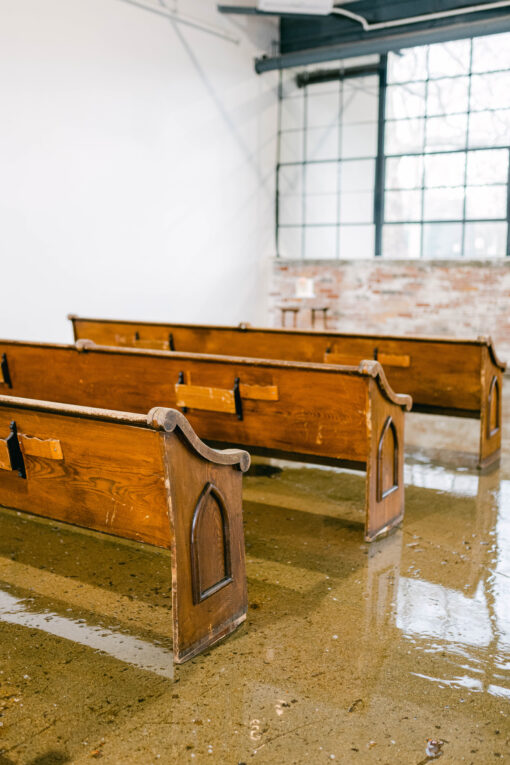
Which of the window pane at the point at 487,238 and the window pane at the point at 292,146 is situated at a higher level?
the window pane at the point at 292,146

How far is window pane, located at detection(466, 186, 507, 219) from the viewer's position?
Result: 11.0 m

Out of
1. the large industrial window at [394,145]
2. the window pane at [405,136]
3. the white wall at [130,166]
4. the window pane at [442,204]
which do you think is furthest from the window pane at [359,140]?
the white wall at [130,166]

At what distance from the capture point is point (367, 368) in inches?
104

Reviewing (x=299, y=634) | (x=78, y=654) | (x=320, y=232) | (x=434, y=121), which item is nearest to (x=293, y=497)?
(x=299, y=634)

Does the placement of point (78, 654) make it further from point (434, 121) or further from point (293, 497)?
point (434, 121)

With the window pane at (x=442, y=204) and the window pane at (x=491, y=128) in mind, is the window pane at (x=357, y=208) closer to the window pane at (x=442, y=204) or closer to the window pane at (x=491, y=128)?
Answer: the window pane at (x=442, y=204)

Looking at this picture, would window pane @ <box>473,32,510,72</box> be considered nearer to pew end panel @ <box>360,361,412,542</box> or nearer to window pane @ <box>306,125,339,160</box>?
window pane @ <box>306,125,339,160</box>

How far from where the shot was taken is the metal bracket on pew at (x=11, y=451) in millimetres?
2168

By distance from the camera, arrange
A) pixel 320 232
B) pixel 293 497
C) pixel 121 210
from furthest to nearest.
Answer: pixel 320 232, pixel 121 210, pixel 293 497

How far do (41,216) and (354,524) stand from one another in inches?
179

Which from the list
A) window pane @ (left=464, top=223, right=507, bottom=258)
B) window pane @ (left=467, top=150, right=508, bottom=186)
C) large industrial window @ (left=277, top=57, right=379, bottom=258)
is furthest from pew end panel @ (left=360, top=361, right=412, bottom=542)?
window pane @ (left=464, top=223, right=507, bottom=258)

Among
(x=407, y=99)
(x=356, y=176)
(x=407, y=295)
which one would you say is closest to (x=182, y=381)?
(x=407, y=295)

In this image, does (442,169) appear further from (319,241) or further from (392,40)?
(392,40)

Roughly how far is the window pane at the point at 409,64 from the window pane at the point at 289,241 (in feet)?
7.68
